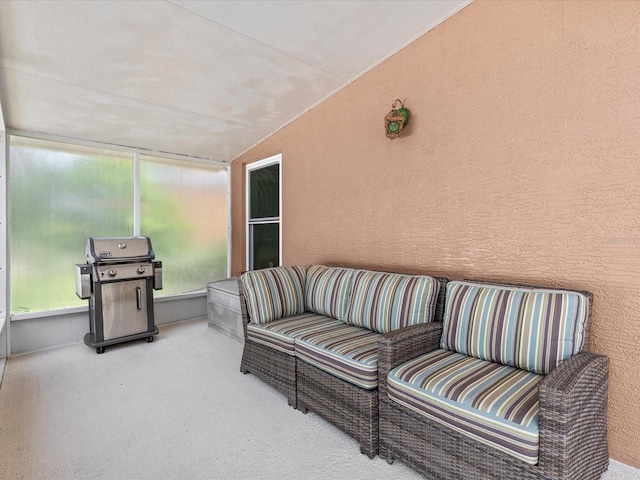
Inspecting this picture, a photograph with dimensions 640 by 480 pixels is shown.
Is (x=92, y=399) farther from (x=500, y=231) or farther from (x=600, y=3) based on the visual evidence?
(x=600, y=3)

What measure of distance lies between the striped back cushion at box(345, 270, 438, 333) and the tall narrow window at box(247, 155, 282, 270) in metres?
1.91

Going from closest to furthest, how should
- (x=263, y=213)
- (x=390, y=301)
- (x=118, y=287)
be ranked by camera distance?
(x=390, y=301) → (x=118, y=287) → (x=263, y=213)

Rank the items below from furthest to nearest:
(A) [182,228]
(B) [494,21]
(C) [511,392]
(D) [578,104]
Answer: (A) [182,228] → (B) [494,21] → (D) [578,104] → (C) [511,392]

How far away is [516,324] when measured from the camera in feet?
6.00

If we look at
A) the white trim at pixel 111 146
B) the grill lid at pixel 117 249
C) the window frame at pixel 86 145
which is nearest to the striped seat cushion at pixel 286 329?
the grill lid at pixel 117 249

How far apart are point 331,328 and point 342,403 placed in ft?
1.96

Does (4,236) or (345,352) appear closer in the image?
(345,352)

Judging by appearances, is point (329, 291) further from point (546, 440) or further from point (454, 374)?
point (546, 440)

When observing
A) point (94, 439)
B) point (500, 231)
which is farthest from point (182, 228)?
point (500, 231)

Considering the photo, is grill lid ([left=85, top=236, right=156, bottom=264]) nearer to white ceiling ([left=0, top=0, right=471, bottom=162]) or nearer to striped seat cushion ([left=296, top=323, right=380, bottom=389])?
white ceiling ([left=0, top=0, right=471, bottom=162])

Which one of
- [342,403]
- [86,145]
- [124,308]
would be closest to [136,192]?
[86,145]

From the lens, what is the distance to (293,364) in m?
2.41

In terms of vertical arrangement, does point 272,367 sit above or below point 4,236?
below

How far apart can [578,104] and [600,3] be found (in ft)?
1.71
